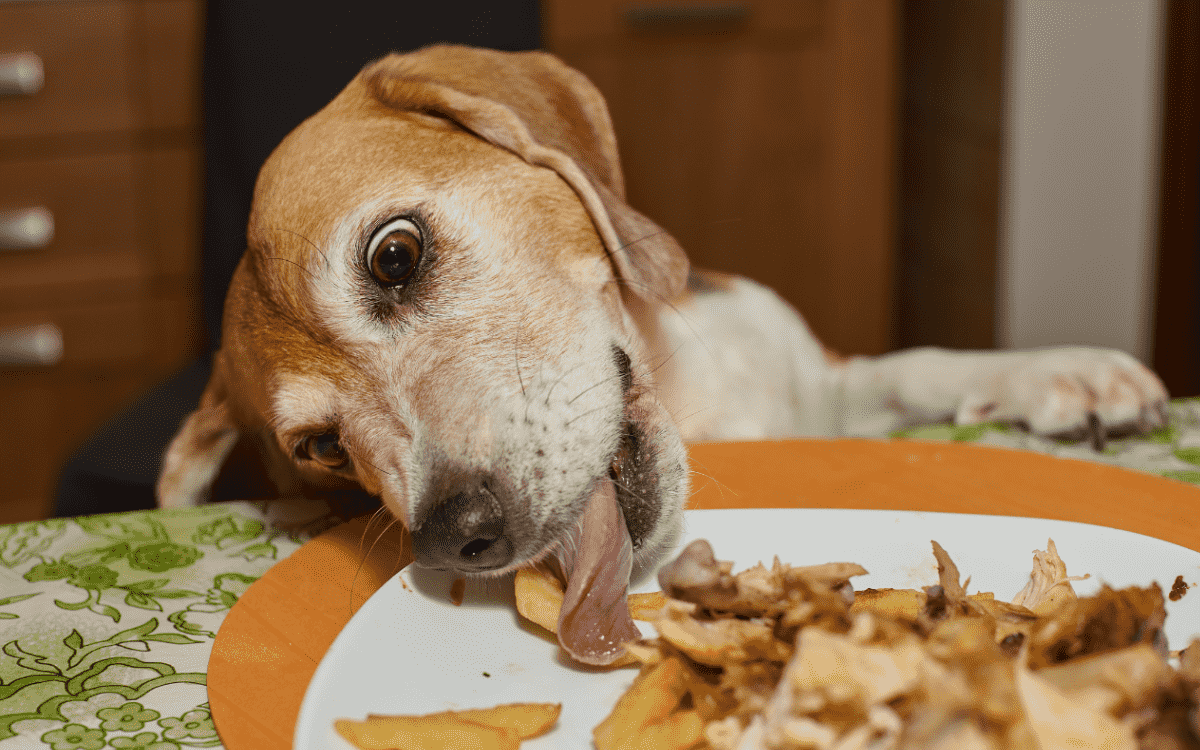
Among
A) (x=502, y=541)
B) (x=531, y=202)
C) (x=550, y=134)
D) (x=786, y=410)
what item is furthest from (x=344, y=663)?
(x=786, y=410)

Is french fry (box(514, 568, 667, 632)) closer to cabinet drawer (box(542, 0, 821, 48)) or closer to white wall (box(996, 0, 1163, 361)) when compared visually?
cabinet drawer (box(542, 0, 821, 48))

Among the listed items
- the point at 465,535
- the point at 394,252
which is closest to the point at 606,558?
the point at 465,535

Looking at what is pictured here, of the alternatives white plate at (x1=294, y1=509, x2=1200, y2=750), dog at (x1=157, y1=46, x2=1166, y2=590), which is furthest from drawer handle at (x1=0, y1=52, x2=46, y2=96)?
white plate at (x1=294, y1=509, x2=1200, y2=750)

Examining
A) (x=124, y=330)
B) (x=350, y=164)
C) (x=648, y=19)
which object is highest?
(x=648, y=19)

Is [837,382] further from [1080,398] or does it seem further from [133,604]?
[133,604]

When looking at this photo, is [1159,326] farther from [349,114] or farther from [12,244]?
[12,244]

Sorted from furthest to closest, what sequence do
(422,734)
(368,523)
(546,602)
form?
1. (368,523)
2. (546,602)
3. (422,734)

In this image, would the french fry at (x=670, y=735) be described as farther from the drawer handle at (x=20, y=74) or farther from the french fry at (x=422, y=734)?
the drawer handle at (x=20, y=74)
